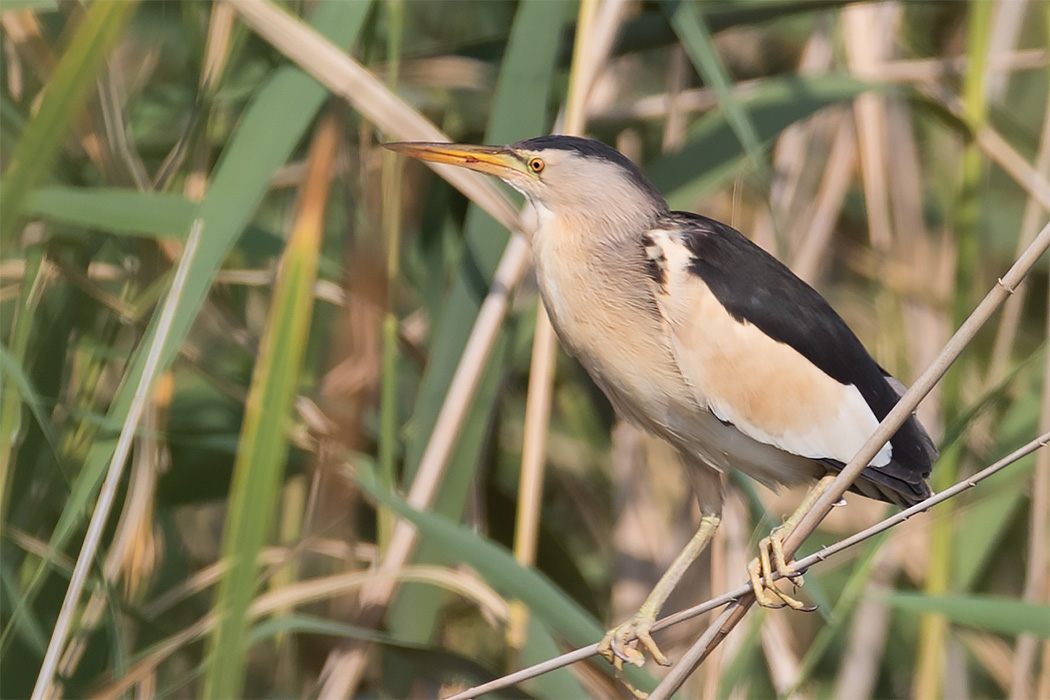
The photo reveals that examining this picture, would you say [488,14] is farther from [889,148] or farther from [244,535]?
[244,535]

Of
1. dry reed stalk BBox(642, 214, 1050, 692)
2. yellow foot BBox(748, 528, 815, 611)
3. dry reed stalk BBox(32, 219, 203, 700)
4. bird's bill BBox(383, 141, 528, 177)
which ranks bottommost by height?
dry reed stalk BBox(32, 219, 203, 700)

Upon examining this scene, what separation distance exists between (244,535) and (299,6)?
35.8 inches

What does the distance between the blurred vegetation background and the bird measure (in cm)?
9

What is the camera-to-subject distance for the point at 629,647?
127cm

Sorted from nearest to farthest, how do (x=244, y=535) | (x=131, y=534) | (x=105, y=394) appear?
(x=244, y=535), (x=131, y=534), (x=105, y=394)

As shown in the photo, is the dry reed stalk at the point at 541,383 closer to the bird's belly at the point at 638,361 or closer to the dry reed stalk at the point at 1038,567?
the bird's belly at the point at 638,361

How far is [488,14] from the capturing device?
186 centimetres

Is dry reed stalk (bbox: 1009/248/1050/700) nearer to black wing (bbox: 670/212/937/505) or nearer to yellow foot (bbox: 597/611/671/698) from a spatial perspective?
black wing (bbox: 670/212/937/505)

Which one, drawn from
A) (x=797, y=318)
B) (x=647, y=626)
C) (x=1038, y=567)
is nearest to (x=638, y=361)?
(x=797, y=318)

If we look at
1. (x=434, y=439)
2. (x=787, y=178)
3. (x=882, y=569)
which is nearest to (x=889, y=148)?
(x=787, y=178)

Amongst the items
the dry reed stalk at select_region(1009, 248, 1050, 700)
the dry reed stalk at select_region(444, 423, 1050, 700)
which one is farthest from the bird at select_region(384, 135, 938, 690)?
the dry reed stalk at select_region(1009, 248, 1050, 700)

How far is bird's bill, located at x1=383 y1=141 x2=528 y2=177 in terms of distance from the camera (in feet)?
4.18

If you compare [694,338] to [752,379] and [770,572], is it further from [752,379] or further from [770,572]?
[770,572]

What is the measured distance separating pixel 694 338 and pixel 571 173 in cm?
25
